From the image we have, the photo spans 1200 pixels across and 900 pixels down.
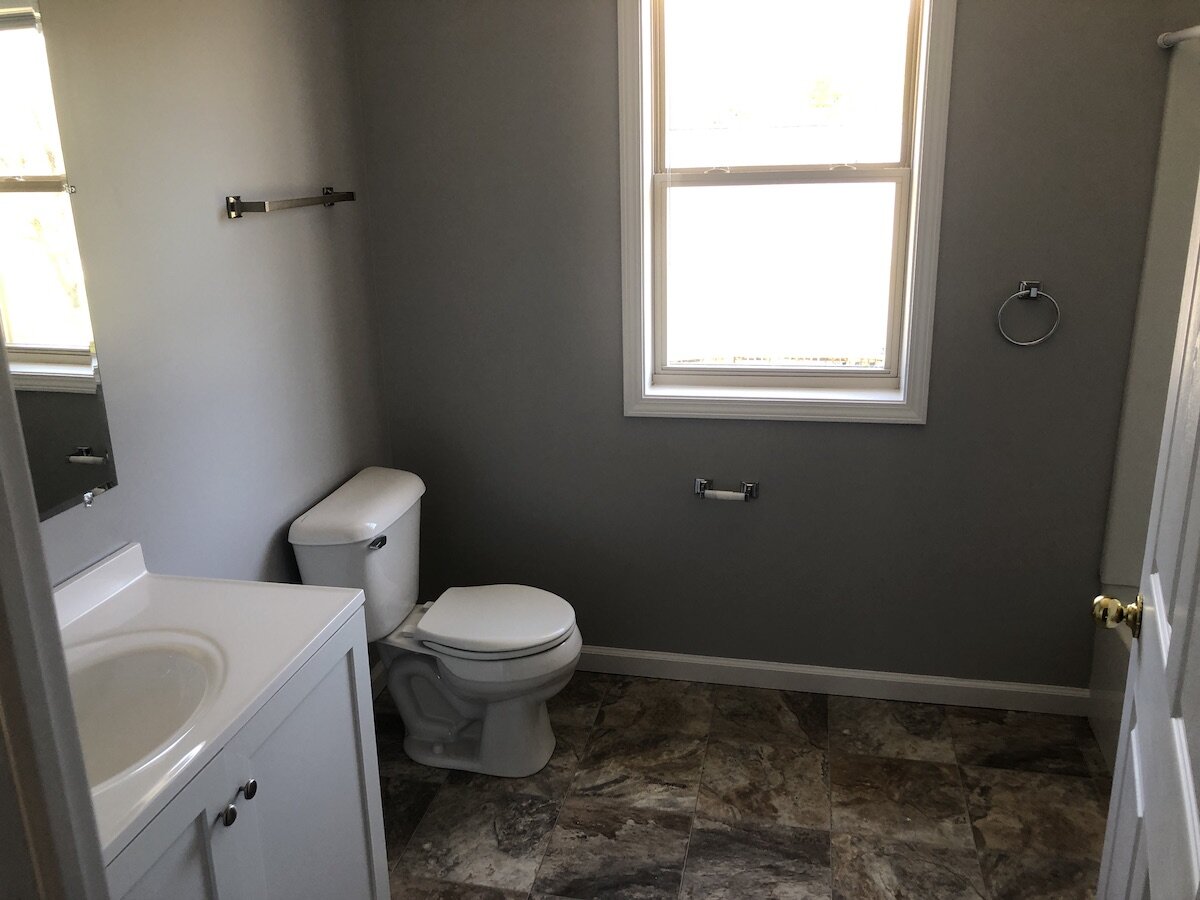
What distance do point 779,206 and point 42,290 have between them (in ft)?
6.27

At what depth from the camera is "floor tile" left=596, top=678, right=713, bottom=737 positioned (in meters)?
2.89

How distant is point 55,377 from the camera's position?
5.55 feet

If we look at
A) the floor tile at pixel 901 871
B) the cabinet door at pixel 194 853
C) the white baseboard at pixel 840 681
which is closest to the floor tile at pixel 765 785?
the floor tile at pixel 901 871

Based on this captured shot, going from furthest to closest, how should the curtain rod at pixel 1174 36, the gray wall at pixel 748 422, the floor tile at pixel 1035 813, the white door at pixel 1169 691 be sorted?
the gray wall at pixel 748 422
the floor tile at pixel 1035 813
the curtain rod at pixel 1174 36
the white door at pixel 1169 691

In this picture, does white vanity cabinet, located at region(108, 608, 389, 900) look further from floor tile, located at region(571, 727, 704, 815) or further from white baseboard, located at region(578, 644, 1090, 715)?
white baseboard, located at region(578, 644, 1090, 715)

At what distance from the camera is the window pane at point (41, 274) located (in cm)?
159

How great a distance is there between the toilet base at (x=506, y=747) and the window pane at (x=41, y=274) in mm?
1457

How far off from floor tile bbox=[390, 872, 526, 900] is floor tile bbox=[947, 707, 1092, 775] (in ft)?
4.34

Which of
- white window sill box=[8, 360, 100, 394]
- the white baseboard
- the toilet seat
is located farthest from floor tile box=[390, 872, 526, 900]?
white window sill box=[8, 360, 100, 394]

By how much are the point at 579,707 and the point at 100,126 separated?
80.1 inches

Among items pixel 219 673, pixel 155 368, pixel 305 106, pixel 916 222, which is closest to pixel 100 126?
pixel 155 368

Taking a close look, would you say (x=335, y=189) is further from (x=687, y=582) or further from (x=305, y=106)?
(x=687, y=582)

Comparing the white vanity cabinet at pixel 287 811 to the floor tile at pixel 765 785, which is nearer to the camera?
the white vanity cabinet at pixel 287 811

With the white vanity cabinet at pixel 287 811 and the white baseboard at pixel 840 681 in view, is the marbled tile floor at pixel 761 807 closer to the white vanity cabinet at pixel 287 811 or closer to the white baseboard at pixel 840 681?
the white baseboard at pixel 840 681
